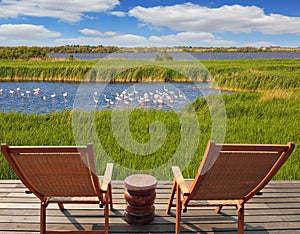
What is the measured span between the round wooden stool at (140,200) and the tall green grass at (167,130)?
1.52 metres

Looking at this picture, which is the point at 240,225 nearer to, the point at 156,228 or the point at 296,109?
the point at 156,228

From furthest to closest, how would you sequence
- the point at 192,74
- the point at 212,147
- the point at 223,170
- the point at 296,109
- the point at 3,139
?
1. the point at 192,74
2. the point at 296,109
3. the point at 3,139
4. the point at 223,170
5. the point at 212,147

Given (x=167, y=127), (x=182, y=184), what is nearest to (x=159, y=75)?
(x=167, y=127)

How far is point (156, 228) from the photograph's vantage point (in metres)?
2.75

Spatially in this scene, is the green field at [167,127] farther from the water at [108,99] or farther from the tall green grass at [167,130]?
the water at [108,99]

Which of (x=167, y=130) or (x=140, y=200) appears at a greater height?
(x=140, y=200)

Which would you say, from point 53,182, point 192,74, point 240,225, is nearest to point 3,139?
point 53,182

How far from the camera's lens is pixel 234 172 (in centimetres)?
234

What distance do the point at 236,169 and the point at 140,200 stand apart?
2.79 feet

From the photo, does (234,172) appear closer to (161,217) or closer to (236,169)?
(236,169)

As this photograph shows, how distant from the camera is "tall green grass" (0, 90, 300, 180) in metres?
4.81

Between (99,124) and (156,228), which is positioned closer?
(156,228)

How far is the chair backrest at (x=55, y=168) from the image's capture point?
2088mm

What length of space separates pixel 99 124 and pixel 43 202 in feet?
15.8
